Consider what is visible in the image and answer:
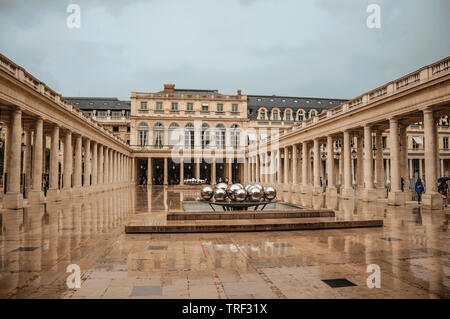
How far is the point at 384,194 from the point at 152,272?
2653cm

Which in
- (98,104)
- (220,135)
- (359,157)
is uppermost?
(98,104)

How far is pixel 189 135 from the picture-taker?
2832 inches

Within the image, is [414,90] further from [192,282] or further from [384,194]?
A: [192,282]

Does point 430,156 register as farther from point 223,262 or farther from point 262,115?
point 262,115

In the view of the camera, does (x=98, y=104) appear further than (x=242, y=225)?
Yes

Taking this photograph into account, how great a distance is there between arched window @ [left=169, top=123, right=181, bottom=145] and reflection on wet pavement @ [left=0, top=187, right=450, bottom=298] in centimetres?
5913

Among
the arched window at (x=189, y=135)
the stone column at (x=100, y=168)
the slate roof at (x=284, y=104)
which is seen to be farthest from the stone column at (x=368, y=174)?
the slate roof at (x=284, y=104)

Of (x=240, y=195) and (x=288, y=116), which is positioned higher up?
(x=288, y=116)

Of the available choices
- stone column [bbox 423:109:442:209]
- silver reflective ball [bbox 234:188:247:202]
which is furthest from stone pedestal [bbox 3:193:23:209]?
stone column [bbox 423:109:442:209]

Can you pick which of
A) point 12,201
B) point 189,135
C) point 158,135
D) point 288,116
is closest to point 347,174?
point 12,201

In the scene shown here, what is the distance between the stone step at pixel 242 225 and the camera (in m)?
11.5

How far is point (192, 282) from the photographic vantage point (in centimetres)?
606

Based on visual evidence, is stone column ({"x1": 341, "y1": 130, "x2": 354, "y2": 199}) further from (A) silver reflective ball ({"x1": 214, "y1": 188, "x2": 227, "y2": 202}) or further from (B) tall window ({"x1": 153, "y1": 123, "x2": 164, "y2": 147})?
(B) tall window ({"x1": 153, "y1": 123, "x2": 164, "y2": 147})

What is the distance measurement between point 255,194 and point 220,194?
5.69 ft
